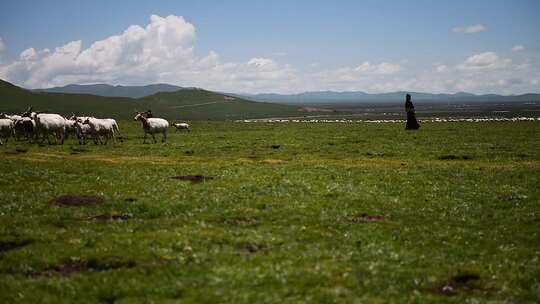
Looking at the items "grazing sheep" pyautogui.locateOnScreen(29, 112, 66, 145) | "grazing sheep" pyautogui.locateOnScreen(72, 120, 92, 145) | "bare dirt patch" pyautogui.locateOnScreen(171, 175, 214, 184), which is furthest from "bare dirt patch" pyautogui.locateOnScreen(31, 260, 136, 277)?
"grazing sheep" pyautogui.locateOnScreen(72, 120, 92, 145)

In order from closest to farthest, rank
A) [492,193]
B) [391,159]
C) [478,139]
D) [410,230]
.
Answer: [410,230] < [492,193] < [391,159] < [478,139]

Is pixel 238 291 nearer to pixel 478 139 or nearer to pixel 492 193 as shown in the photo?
pixel 492 193

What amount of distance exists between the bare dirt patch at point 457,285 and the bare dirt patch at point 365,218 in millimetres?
6251

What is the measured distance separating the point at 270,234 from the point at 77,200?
10354mm

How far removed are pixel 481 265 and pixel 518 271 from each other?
1.00 metres

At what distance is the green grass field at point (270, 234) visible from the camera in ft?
42.8

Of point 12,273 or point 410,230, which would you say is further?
point 410,230

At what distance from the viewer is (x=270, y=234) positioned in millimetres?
17625

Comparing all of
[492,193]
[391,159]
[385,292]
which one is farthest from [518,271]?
[391,159]

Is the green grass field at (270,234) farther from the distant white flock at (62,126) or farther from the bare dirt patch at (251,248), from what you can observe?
the distant white flock at (62,126)

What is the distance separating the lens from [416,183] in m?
28.6

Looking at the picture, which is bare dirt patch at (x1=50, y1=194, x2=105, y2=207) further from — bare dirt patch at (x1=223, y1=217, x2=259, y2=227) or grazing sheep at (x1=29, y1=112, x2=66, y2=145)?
grazing sheep at (x1=29, y1=112, x2=66, y2=145)

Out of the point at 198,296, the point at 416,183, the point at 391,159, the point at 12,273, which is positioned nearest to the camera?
the point at 198,296

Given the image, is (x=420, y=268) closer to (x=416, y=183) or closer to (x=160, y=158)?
(x=416, y=183)
